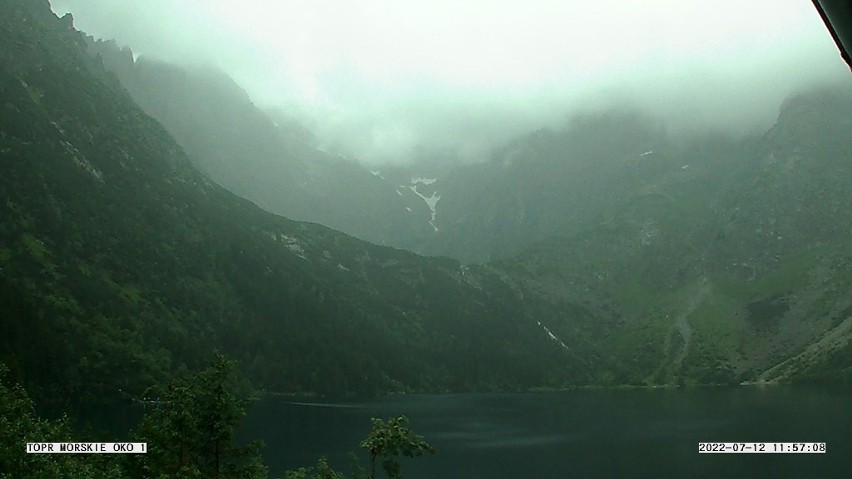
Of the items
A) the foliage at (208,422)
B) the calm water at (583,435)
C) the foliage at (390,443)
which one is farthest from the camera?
the calm water at (583,435)

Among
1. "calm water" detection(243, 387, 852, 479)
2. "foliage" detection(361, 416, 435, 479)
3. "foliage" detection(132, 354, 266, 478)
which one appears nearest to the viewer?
"foliage" detection(132, 354, 266, 478)

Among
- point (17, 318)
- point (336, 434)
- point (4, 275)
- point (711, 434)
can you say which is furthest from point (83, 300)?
point (711, 434)

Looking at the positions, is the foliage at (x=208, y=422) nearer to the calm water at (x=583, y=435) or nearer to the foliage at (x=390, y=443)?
the foliage at (x=390, y=443)

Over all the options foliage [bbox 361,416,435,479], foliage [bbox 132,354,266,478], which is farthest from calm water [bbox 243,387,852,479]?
foliage [bbox 132,354,266,478]

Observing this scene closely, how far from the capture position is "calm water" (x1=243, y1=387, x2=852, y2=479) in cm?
9125

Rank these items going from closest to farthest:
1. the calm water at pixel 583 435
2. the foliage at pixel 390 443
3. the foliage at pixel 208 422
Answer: the foliage at pixel 208 422, the foliage at pixel 390 443, the calm water at pixel 583 435

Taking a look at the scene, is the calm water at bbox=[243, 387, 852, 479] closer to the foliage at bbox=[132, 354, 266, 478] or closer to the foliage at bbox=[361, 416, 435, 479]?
the foliage at bbox=[361, 416, 435, 479]

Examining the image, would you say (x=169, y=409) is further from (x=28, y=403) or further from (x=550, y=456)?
(x=550, y=456)

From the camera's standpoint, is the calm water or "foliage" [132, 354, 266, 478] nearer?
"foliage" [132, 354, 266, 478]

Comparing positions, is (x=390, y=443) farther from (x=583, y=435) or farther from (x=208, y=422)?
(x=583, y=435)

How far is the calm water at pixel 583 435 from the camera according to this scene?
91250mm

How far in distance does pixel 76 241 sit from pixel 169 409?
184465 millimetres

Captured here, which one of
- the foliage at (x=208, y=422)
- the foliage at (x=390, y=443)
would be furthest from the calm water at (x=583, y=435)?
the foliage at (x=208, y=422)

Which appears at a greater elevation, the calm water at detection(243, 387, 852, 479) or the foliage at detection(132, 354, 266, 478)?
the calm water at detection(243, 387, 852, 479)
